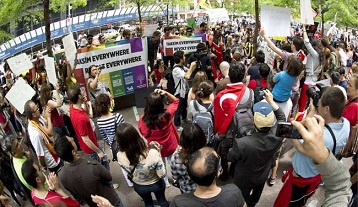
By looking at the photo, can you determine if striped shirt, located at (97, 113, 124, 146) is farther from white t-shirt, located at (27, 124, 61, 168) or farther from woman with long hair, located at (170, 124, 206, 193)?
woman with long hair, located at (170, 124, 206, 193)

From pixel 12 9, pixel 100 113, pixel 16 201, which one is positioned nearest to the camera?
pixel 100 113

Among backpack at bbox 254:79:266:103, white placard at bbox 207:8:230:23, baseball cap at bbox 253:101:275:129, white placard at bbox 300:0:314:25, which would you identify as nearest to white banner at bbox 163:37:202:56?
white placard at bbox 300:0:314:25

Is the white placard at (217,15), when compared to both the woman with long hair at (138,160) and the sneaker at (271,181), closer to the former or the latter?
the sneaker at (271,181)

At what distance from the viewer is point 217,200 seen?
2434 mm

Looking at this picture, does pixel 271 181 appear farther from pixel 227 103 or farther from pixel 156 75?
pixel 156 75

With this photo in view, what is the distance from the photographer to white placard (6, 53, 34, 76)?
5953 millimetres

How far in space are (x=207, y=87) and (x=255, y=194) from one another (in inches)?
64.0

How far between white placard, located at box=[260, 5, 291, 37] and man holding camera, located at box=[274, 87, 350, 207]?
3276 millimetres

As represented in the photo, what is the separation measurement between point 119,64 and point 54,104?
119 inches

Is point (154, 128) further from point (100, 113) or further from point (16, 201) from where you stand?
point (16, 201)

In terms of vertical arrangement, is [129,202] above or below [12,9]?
below

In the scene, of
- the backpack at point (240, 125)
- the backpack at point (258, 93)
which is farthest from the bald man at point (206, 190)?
the backpack at point (258, 93)

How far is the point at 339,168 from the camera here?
6.04ft

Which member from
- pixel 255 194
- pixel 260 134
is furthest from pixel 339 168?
pixel 255 194
